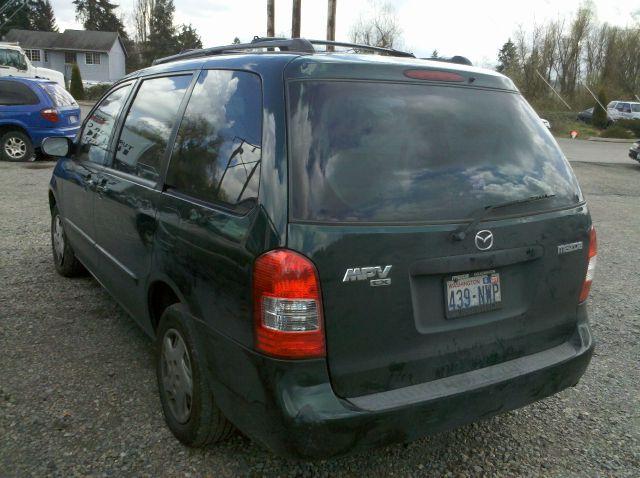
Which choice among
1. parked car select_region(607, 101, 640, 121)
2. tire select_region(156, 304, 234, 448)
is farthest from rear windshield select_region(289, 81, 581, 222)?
parked car select_region(607, 101, 640, 121)

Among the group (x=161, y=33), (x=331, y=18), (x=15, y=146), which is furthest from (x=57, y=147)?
(x=161, y=33)

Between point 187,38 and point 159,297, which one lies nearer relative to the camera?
point 159,297

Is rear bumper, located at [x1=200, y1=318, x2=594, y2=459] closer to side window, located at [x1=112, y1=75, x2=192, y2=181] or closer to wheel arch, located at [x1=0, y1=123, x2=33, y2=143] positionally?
side window, located at [x1=112, y1=75, x2=192, y2=181]

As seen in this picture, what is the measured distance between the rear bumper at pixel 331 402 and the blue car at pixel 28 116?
1209 cm

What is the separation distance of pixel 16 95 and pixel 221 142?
40.3ft

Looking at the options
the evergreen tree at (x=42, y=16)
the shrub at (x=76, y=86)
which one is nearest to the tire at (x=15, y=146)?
the shrub at (x=76, y=86)

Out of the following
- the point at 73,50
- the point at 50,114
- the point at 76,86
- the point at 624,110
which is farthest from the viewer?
the point at 73,50

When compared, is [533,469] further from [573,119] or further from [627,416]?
[573,119]

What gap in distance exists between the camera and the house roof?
62812 mm

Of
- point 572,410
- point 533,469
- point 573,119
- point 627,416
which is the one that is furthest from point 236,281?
point 573,119

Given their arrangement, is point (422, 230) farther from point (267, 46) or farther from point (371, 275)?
point (267, 46)

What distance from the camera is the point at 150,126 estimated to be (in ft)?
10.8

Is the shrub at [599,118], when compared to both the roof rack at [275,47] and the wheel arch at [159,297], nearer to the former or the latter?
the roof rack at [275,47]

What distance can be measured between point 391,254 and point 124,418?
1.77m
